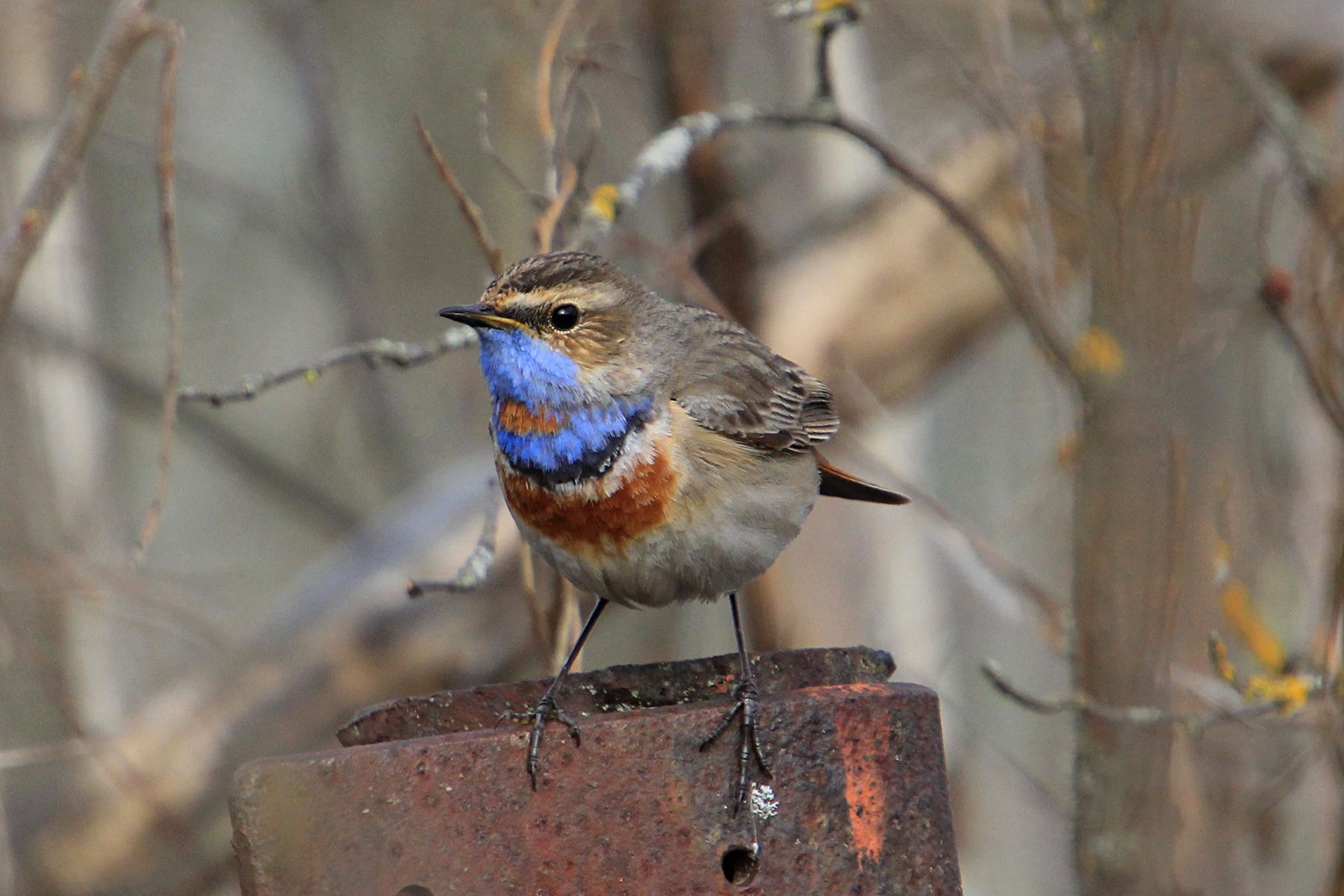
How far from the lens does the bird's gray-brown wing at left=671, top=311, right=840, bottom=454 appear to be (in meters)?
4.00

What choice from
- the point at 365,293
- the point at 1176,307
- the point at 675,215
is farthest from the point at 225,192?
the point at 1176,307

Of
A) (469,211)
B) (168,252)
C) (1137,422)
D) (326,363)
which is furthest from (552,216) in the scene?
(1137,422)

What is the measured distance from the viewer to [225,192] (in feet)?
36.0

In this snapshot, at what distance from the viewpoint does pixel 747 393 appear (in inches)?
Answer: 162

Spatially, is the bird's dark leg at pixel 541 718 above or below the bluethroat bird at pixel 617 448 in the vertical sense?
below

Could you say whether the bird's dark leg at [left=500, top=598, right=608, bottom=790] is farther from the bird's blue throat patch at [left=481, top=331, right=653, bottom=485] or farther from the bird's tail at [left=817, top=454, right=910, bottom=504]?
the bird's tail at [left=817, top=454, right=910, bottom=504]

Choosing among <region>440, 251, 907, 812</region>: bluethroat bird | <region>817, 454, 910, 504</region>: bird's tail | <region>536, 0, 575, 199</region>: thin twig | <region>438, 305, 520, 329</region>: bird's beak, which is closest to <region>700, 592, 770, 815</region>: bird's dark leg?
<region>440, 251, 907, 812</region>: bluethroat bird

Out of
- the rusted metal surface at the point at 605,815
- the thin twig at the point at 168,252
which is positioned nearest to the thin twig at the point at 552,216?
the thin twig at the point at 168,252

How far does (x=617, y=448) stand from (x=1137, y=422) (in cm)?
125

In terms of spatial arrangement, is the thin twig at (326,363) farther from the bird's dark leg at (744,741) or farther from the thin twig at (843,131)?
the bird's dark leg at (744,741)

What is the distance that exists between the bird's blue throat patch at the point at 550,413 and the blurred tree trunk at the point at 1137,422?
4.02ft

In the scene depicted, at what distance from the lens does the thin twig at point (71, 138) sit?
13.6 ft

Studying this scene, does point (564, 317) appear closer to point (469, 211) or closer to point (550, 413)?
point (550, 413)

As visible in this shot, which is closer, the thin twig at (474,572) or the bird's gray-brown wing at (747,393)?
the thin twig at (474,572)
